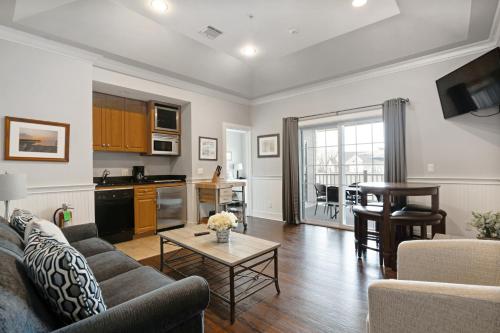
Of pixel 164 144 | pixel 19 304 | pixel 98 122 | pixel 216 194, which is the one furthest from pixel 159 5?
pixel 19 304

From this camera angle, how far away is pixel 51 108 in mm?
3180

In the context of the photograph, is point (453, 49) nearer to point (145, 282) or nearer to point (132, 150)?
point (145, 282)

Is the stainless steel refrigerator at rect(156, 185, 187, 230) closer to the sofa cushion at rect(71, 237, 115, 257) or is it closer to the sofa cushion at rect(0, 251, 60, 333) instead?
the sofa cushion at rect(71, 237, 115, 257)

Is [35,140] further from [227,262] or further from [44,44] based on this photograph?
[227,262]

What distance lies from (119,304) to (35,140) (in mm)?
2923

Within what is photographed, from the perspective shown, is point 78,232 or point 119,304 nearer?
point 119,304

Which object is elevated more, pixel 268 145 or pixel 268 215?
pixel 268 145

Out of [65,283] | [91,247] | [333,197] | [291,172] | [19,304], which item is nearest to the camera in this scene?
[19,304]

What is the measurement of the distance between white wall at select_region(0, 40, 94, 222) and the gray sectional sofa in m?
1.98

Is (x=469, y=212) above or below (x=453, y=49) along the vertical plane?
below

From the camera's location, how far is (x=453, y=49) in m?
3.55

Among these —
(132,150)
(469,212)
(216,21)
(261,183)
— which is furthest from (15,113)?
(469,212)

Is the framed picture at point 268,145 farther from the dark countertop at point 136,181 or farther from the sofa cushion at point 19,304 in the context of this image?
the sofa cushion at point 19,304

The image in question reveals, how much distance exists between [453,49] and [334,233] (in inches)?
132
